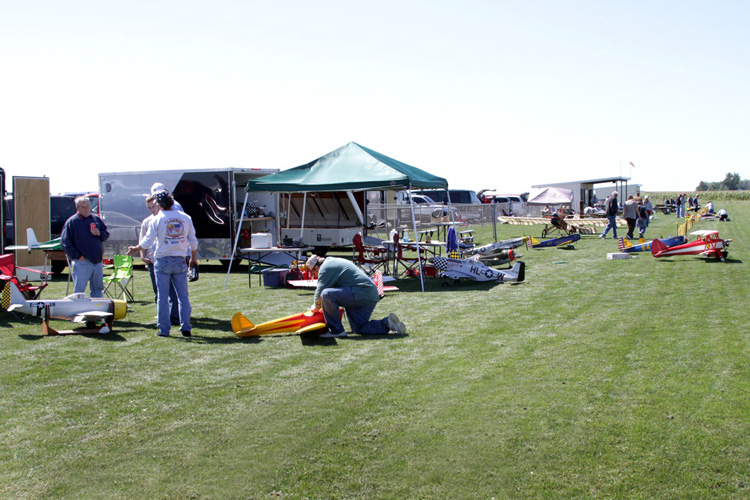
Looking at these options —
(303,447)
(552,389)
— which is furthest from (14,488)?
(552,389)

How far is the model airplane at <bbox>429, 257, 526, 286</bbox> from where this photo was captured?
11.5m

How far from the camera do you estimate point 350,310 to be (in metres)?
7.27

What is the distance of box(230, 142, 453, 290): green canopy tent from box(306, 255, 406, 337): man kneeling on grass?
4070mm

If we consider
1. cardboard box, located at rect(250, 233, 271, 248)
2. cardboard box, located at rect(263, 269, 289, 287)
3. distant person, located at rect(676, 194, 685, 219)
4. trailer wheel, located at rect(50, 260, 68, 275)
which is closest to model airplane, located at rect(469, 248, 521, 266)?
cardboard box, located at rect(263, 269, 289, 287)

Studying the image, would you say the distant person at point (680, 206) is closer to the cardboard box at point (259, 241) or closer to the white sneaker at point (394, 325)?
the cardboard box at point (259, 241)

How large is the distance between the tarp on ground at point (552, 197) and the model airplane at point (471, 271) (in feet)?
85.1

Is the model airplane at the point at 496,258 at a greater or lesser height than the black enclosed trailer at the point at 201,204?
lesser

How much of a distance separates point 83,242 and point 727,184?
15981 centimetres

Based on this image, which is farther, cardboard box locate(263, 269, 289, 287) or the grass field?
cardboard box locate(263, 269, 289, 287)

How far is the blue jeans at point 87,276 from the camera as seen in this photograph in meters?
8.02

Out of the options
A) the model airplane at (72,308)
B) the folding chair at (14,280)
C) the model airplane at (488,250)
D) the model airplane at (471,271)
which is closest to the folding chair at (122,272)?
the folding chair at (14,280)

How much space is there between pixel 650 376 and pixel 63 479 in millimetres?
4420

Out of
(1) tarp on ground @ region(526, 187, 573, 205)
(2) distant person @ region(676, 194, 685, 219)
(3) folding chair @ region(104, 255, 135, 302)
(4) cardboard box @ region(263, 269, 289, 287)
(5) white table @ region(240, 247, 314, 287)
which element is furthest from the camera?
(2) distant person @ region(676, 194, 685, 219)

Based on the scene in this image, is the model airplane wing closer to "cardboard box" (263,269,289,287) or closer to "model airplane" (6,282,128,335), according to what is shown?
"model airplane" (6,282,128,335)
